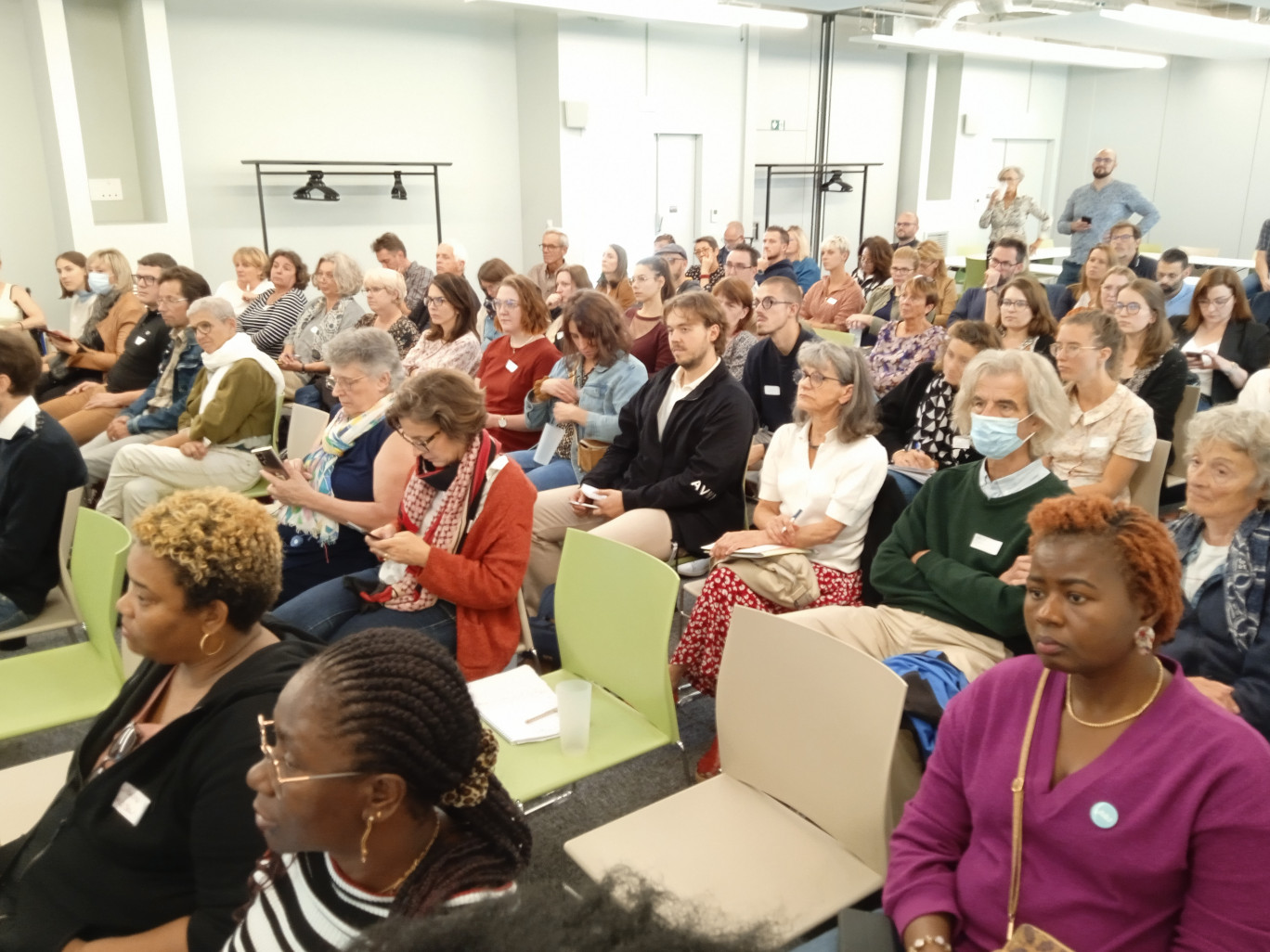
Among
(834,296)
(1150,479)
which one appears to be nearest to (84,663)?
(1150,479)

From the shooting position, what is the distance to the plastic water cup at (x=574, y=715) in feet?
6.94

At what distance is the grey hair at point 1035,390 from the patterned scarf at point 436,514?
137 centimetres

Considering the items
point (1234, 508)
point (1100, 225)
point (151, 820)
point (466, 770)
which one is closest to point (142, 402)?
point (151, 820)

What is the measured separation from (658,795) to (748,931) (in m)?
2.19

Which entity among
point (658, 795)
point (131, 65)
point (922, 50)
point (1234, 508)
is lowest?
point (658, 795)

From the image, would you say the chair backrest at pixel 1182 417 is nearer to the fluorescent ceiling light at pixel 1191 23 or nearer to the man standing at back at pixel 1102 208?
the man standing at back at pixel 1102 208

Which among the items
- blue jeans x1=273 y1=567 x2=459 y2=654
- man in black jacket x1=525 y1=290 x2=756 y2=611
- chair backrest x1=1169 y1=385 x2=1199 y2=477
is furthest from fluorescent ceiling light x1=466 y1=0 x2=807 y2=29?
blue jeans x1=273 y1=567 x2=459 y2=654

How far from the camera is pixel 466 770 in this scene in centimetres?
114

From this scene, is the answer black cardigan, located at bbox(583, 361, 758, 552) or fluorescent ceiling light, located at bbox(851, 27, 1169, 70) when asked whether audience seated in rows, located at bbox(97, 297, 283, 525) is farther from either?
fluorescent ceiling light, located at bbox(851, 27, 1169, 70)

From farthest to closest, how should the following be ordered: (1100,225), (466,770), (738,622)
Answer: (1100,225), (738,622), (466,770)

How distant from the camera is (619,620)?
2.37 m

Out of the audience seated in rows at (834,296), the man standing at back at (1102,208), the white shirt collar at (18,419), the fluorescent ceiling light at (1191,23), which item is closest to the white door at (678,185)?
the audience seated in rows at (834,296)

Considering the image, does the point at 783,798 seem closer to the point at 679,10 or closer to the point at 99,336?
the point at 99,336

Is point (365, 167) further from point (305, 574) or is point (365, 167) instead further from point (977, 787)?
point (977, 787)
